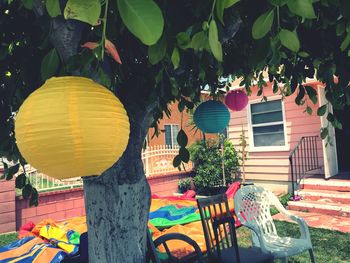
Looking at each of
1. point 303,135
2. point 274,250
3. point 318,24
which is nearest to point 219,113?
point 318,24

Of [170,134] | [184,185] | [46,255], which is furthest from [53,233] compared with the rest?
[170,134]

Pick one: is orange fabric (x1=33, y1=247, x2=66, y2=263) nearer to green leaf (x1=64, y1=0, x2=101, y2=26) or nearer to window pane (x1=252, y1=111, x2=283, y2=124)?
A: green leaf (x1=64, y1=0, x2=101, y2=26)

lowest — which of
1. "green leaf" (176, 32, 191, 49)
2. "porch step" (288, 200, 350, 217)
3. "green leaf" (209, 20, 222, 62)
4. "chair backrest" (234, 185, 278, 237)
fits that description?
"porch step" (288, 200, 350, 217)

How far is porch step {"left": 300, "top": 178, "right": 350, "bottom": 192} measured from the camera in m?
8.70

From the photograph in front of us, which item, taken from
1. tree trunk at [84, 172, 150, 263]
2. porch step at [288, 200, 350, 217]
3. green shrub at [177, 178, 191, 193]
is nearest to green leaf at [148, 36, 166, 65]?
tree trunk at [84, 172, 150, 263]

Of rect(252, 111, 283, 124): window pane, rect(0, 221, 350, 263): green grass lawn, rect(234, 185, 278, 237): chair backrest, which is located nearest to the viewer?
rect(234, 185, 278, 237): chair backrest

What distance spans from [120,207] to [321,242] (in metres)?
5.02

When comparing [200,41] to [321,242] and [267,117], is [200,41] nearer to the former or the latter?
[321,242]

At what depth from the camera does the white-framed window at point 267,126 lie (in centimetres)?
1104

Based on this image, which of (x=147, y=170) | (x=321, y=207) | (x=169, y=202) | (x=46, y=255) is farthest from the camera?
(x=147, y=170)

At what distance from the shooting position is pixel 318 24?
2678 mm

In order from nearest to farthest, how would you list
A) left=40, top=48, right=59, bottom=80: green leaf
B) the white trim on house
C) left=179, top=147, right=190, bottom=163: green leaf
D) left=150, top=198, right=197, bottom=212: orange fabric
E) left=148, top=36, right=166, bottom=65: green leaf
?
left=148, top=36, right=166, bottom=65: green leaf, left=40, top=48, right=59, bottom=80: green leaf, left=179, top=147, right=190, bottom=163: green leaf, left=150, top=198, right=197, bottom=212: orange fabric, the white trim on house

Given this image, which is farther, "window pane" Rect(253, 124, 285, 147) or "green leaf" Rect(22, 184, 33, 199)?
"window pane" Rect(253, 124, 285, 147)

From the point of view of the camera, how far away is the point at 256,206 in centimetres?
498
